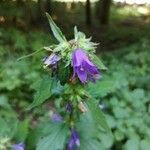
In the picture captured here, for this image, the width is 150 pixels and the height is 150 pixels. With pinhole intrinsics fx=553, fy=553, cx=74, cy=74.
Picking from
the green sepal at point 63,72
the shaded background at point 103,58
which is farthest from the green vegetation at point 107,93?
the green sepal at point 63,72

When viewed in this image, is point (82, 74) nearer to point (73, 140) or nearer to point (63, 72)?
point (63, 72)

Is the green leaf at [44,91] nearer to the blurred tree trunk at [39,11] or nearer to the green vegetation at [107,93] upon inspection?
the green vegetation at [107,93]

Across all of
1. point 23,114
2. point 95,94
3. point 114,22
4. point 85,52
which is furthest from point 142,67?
point 114,22

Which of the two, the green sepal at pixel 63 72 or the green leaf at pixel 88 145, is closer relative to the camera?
the green sepal at pixel 63 72

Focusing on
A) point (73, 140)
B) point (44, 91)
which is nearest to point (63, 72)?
point (44, 91)

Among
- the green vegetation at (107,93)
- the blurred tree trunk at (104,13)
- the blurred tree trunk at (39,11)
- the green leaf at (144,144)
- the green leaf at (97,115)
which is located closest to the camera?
the green leaf at (97,115)

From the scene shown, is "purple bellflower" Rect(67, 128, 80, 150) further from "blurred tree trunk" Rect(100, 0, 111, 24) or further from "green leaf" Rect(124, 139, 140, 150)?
"blurred tree trunk" Rect(100, 0, 111, 24)
